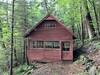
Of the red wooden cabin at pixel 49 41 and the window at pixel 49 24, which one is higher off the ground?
the window at pixel 49 24

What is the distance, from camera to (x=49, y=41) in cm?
3250

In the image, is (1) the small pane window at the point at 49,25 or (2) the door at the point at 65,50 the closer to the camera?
(2) the door at the point at 65,50

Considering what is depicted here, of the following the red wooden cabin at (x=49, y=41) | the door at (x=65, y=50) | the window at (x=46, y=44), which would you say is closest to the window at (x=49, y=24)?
the red wooden cabin at (x=49, y=41)

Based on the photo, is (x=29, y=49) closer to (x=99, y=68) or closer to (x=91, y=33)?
(x=91, y=33)

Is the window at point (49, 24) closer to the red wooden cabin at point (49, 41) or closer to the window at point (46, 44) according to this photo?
the red wooden cabin at point (49, 41)

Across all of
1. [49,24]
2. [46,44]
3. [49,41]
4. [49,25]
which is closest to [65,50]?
[49,41]

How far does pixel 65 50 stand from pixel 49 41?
2274 millimetres

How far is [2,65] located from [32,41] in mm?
7841

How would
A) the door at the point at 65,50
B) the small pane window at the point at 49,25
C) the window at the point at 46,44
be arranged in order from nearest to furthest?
the door at the point at 65,50
the window at the point at 46,44
the small pane window at the point at 49,25

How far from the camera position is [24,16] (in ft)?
139

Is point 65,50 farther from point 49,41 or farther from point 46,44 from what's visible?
point 46,44

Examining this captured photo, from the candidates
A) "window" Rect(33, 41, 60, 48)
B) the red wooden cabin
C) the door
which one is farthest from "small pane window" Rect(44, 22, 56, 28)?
the door

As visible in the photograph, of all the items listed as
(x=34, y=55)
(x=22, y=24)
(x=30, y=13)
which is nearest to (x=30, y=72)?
(x=34, y=55)

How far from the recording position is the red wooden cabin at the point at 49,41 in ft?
105
